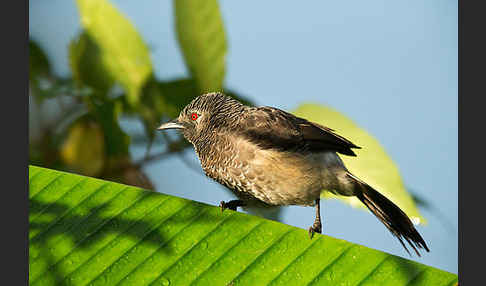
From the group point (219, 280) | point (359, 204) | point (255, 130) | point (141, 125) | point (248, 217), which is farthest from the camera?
point (141, 125)

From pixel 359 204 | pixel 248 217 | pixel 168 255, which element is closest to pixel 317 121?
pixel 359 204

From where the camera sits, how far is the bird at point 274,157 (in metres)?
1.74

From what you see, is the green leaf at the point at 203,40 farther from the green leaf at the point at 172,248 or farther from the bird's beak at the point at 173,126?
the green leaf at the point at 172,248

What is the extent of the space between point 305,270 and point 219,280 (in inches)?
7.9

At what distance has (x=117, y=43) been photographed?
7.64 ft

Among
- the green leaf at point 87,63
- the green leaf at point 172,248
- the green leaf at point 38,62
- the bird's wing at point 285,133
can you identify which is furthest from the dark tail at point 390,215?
the green leaf at point 38,62

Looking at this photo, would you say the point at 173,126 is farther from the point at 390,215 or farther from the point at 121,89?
the point at 390,215

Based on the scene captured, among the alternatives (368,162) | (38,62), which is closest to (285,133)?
(368,162)

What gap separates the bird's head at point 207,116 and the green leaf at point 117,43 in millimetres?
457

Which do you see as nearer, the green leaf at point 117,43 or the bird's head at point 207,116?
the bird's head at point 207,116

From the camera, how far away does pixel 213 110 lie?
1.85 m

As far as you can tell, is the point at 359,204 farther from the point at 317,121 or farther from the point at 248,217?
the point at 248,217

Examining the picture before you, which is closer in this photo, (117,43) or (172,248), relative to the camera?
(172,248)

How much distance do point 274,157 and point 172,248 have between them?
0.58 metres
